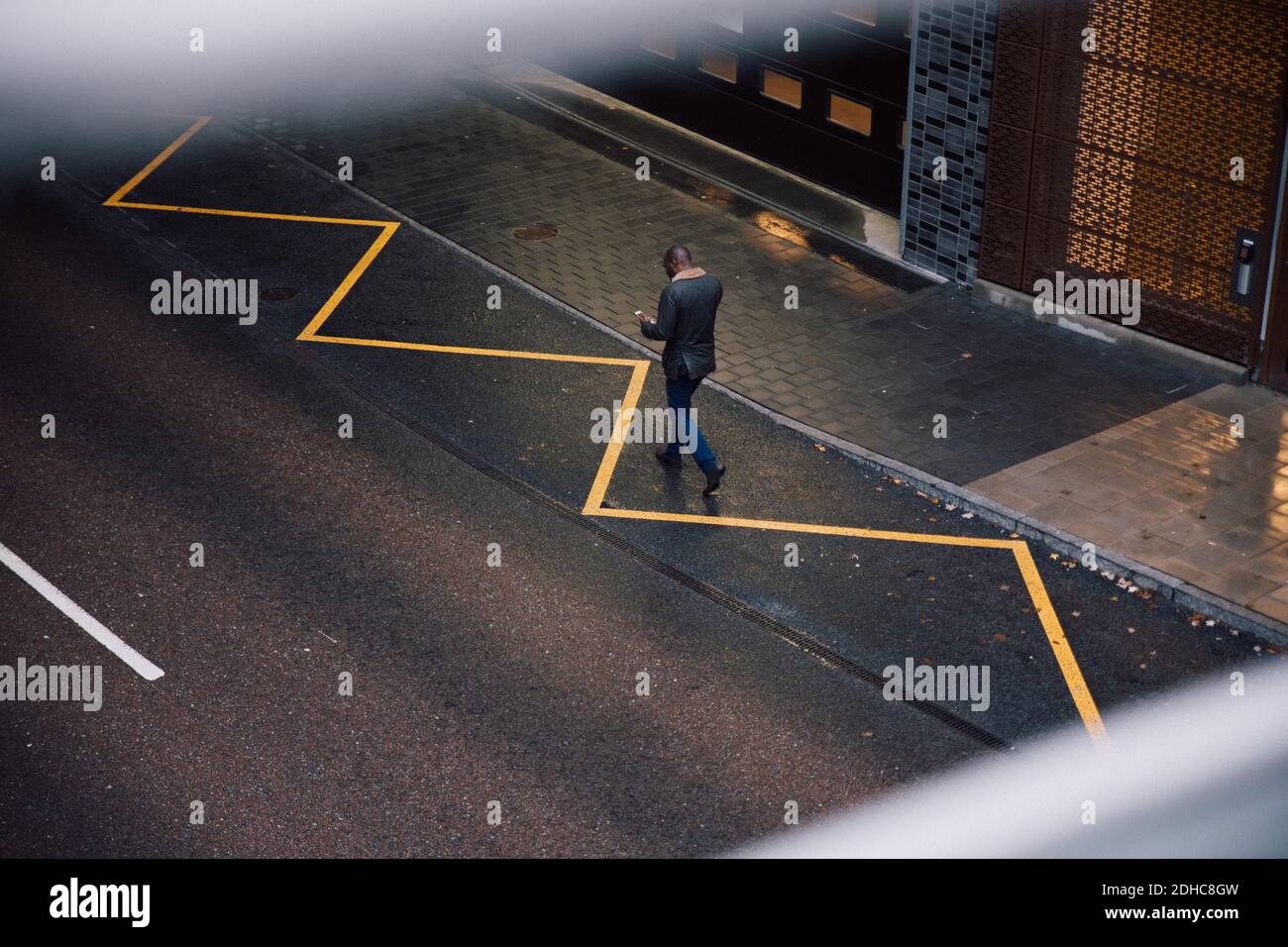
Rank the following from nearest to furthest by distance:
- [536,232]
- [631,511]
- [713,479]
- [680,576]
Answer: [680,576]
[631,511]
[713,479]
[536,232]

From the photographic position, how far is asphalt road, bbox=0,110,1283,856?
8500mm

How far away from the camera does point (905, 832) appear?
26.9 ft

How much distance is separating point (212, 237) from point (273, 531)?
627 cm

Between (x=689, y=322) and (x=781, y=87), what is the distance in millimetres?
7301

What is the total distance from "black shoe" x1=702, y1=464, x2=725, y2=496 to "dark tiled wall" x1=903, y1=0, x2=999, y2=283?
4.71 m

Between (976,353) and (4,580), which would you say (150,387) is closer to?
(4,580)

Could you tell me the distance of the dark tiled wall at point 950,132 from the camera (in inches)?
566

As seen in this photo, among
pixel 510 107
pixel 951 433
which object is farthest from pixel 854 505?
pixel 510 107

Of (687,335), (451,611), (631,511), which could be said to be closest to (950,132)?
(687,335)

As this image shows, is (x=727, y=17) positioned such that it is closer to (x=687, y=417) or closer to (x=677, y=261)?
(x=677, y=261)

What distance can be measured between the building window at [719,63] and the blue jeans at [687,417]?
7829 mm

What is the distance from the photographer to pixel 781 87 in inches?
698

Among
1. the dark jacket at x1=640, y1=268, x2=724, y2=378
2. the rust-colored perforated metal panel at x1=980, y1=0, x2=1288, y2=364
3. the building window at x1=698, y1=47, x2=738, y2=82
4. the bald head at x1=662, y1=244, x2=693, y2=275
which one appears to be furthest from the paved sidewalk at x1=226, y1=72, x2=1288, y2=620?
the bald head at x1=662, y1=244, x2=693, y2=275

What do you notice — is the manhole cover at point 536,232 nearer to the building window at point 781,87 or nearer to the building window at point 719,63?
the building window at point 781,87
